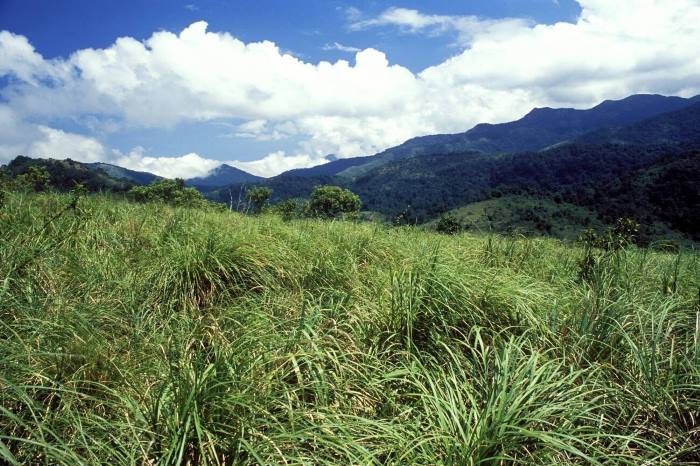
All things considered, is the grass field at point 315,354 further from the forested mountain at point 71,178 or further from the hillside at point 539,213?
the hillside at point 539,213

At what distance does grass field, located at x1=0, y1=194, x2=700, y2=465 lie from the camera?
2.56 m

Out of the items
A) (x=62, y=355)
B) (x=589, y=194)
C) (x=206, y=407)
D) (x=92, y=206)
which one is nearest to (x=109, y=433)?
(x=206, y=407)

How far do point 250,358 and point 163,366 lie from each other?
0.77 m

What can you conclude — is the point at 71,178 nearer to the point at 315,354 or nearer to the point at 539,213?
the point at 315,354

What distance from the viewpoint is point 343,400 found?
10.7ft

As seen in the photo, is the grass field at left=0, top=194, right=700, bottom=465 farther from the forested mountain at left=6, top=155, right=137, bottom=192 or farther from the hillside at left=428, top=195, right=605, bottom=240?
the hillside at left=428, top=195, right=605, bottom=240

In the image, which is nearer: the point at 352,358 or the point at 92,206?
the point at 352,358

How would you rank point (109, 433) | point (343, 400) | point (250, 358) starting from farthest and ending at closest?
point (343, 400) → point (250, 358) → point (109, 433)

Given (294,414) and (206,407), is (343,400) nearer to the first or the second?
(294,414)

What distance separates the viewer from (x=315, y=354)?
3408 mm

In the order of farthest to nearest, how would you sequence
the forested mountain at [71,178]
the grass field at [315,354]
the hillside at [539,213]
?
the hillside at [539,213] < the forested mountain at [71,178] < the grass field at [315,354]

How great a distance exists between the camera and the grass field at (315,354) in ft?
8.40

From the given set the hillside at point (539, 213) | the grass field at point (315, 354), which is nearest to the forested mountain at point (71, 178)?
the grass field at point (315, 354)

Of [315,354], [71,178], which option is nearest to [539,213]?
[71,178]
